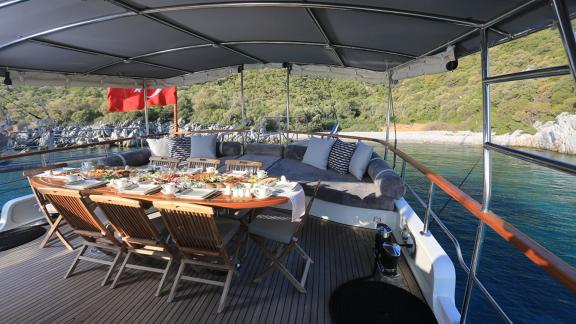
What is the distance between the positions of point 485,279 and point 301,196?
3551 millimetres

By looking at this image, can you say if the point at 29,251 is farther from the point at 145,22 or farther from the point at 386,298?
the point at 386,298

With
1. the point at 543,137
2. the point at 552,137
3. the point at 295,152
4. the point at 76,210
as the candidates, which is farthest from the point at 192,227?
the point at 543,137

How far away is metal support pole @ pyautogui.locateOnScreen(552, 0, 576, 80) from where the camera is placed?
671 millimetres

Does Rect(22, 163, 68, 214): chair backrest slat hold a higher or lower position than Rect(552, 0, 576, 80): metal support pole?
lower

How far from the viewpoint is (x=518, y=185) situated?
10.5 metres

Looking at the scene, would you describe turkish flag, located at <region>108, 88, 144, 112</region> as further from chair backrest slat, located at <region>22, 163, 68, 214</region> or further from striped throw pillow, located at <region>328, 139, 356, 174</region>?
striped throw pillow, located at <region>328, 139, 356, 174</region>

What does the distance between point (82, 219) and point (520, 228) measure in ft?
27.5

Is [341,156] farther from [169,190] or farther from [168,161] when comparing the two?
[169,190]

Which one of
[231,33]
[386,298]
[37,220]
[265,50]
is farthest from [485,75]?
[37,220]

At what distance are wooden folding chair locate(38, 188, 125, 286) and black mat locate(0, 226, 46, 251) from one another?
1183 mm

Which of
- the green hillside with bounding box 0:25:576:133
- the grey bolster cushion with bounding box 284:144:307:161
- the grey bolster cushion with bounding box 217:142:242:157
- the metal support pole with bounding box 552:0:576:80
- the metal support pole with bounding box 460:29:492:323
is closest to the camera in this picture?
the metal support pole with bounding box 552:0:576:80

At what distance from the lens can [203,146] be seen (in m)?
5.37

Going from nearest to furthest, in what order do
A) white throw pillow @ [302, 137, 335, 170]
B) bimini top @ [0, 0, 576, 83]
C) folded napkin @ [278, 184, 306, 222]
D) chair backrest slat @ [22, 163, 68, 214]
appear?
bimini top @ [0, 0, 576, 83] → folded napkin @ [278, 184, 306, 222] → chair backrest slat @ [22, 163, 68, 214] → white throw pillow @ [302, 137, 335, 170]

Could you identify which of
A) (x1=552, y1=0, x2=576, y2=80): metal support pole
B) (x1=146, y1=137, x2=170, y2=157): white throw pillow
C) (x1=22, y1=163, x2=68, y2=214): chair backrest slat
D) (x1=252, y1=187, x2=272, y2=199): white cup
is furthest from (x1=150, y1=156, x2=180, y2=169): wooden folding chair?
(x1=552, y1=0, x2=576, y2=80): metal support pole
